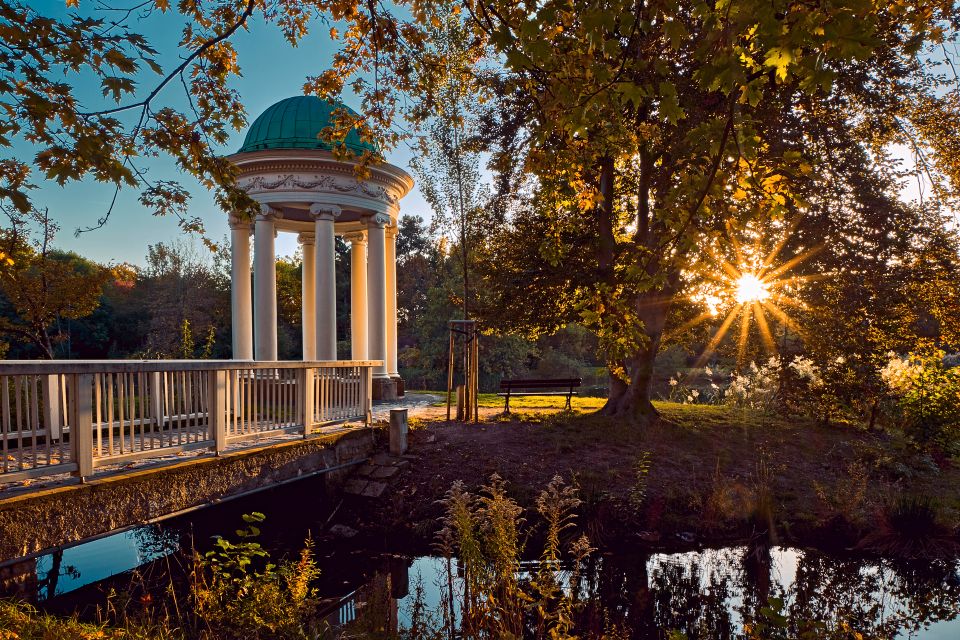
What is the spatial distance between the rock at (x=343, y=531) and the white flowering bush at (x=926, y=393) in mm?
11382

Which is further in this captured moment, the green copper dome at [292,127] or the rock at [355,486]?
the green copper dome at [292,127]

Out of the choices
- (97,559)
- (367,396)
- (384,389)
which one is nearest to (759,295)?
(367,396)

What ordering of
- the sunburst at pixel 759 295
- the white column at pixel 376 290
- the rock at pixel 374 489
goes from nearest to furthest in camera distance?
the rock at pixel 374 489, the sunburst at pixel 759 295, the white column at pixel 376 290

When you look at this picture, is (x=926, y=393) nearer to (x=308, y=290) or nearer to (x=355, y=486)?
(x=355, y=486)

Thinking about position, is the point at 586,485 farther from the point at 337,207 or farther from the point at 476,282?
the point at 476,282

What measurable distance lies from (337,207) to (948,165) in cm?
1407

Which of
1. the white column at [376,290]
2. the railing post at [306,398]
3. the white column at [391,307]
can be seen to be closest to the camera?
the railing post at [306,398]

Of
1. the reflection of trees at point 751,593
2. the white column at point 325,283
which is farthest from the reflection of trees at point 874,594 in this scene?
the white column at point 325,283

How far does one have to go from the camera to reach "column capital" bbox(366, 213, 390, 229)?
1689 cm

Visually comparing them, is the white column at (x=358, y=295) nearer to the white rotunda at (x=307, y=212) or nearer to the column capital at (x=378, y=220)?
the white rotunda at (x=307, y=212)

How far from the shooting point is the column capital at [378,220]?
16891mm

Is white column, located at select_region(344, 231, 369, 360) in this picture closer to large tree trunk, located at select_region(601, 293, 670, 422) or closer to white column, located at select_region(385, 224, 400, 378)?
white column, located at select_region(385, 224, 400, 378)

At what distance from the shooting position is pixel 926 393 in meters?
11.7

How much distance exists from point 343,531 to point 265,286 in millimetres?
9513
